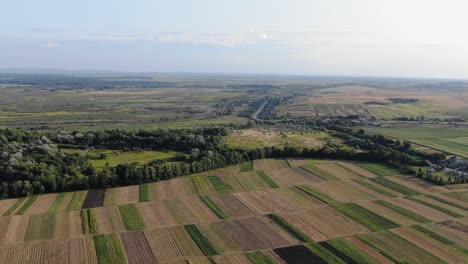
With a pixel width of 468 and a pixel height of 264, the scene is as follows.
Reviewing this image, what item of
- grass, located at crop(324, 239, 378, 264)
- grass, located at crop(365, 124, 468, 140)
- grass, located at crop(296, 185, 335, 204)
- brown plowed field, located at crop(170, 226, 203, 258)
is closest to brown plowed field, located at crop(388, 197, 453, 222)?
grass, located at crop(296, 185, 335, 204)

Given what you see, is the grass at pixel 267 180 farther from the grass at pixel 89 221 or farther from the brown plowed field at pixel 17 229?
the brown plowed field at pixel 17 229

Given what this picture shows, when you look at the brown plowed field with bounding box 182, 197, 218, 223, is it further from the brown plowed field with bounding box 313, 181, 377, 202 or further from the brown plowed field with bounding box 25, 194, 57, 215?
the brown plowed field with bounding box 313, 181, 377, 202

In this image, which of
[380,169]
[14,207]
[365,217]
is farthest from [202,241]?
[380,169]

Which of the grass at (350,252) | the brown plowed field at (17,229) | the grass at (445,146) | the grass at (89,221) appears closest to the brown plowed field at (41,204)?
the brown plowed field at (17,229)

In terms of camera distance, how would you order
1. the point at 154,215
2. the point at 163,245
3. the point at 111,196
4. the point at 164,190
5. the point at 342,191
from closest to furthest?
the point at 163,245
the point at 154,215
the point at 111,196
the point at 164,190
the point at 342,191

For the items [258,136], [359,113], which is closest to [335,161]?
[258,136]

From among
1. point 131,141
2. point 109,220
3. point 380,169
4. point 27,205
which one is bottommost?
point 380,169

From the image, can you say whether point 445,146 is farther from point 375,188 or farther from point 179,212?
point 179,212

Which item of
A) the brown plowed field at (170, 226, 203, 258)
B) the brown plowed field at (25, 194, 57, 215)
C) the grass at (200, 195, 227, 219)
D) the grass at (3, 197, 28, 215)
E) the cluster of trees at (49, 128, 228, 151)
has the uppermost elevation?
the cluster of trees at (49, 128, 228, 151)
